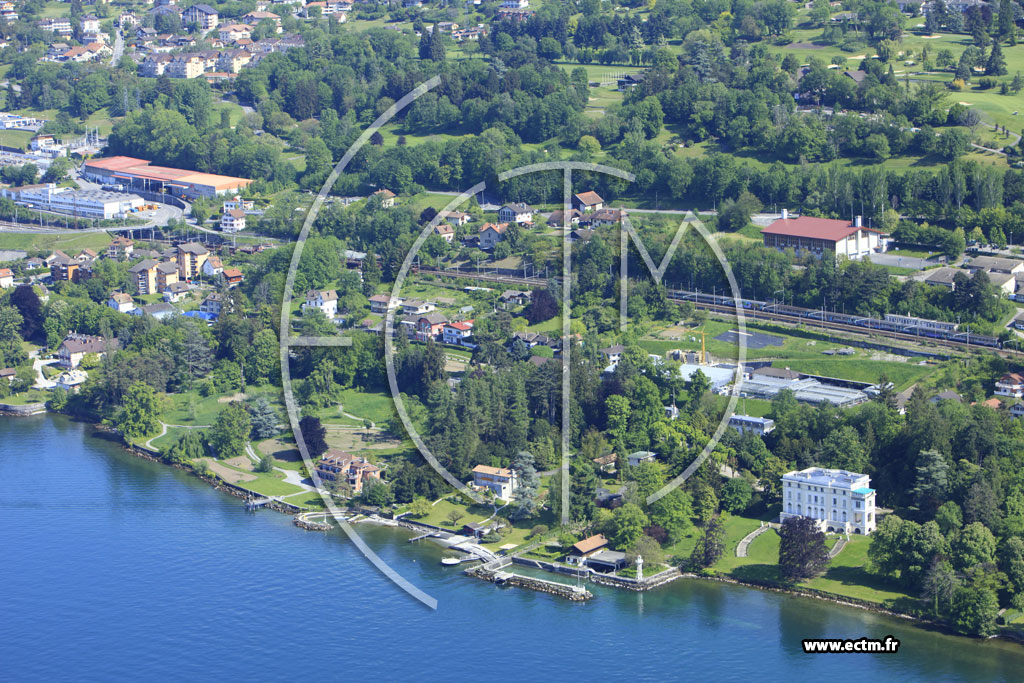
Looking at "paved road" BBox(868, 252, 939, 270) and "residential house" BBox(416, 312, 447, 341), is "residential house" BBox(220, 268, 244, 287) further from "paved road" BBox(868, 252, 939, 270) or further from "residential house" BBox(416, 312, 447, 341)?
"paved road" BBox(868, 252, 939, 270)

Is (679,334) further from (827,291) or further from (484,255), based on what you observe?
(484,255)

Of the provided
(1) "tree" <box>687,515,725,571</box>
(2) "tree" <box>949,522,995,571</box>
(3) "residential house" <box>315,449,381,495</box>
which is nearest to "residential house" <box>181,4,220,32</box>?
(3) "residential house" <box>315,449,381,495</box>

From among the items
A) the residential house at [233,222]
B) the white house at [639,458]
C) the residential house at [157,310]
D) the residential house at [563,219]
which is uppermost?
the residential house at [563,219]

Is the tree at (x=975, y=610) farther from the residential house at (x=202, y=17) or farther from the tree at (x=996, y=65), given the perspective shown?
the residential house at (x=202, y=17)

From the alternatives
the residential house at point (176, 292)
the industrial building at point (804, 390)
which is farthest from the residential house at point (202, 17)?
the industrial building at point (804, 390)

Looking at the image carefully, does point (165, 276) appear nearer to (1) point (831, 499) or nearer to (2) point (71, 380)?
(2) point (71, 380)

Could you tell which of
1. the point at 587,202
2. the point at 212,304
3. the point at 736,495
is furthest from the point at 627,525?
the point at 587,202

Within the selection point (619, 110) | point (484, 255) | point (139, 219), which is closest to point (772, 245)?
point (484, 255)
